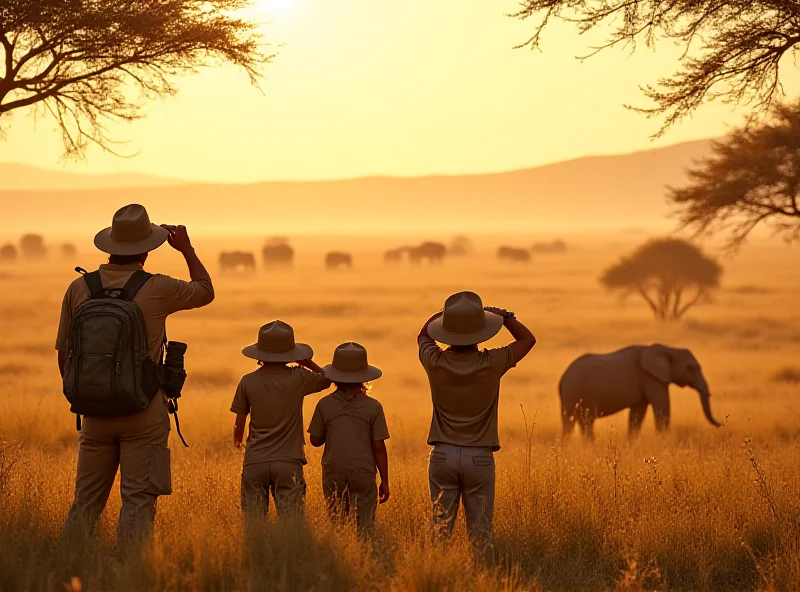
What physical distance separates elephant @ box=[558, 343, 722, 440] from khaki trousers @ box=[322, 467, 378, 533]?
922 cm

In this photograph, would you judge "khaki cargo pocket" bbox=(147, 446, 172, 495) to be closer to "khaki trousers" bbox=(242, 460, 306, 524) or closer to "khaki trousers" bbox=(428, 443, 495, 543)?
"khaki trousers" bbox=(242, 460, 306, 524)

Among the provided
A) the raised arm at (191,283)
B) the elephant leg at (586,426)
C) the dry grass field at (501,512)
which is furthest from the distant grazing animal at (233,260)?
the raised arm at (191,283)

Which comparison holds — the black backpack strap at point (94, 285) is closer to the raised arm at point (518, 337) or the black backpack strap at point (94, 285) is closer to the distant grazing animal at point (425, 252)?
the raised arm at point (518, 337)

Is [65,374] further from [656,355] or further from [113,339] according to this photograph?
[656,355]

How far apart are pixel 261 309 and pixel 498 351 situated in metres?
39.7

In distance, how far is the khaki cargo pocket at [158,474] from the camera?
602 centimetres

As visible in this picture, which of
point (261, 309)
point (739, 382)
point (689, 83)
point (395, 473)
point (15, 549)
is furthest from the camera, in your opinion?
point (261, 309)

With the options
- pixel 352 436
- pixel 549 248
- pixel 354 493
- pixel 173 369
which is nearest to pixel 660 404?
pixel 354 493

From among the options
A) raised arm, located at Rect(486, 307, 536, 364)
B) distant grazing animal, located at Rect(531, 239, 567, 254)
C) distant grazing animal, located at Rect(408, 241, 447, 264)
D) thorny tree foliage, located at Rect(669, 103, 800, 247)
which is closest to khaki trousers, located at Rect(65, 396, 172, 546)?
raised arm, located at Rect(486, 307, 536, 364)

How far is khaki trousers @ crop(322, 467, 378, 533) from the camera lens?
6.54m

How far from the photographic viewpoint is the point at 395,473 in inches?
357

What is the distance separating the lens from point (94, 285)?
5.96 metres

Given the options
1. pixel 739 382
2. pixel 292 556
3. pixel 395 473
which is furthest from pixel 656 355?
pixel 292 556

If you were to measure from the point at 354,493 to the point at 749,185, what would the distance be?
526 inches
